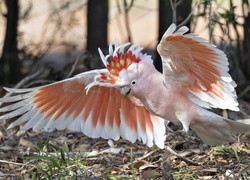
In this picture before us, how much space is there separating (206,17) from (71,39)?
211cm

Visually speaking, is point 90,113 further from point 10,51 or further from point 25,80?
point 10,51

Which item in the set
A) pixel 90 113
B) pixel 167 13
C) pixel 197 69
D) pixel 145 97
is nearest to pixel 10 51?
pixel 167 13

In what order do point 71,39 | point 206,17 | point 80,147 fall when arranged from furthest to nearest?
point 71,39 → point 206,17 → point 80,147

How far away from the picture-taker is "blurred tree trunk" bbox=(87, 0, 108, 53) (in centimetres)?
579

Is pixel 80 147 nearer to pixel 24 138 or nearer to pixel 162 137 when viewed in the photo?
pixel 24 138

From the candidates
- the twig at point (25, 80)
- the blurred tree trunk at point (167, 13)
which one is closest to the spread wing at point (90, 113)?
the twig at point (25, 80)

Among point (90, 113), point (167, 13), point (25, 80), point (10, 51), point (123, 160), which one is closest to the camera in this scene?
point (90, 113)

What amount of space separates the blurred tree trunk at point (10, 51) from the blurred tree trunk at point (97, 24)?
712mm

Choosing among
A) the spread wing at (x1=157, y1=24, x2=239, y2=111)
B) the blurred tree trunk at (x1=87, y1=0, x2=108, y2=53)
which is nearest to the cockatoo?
the spread wing at (x1=157, y1=24, x2=239, y2=111)

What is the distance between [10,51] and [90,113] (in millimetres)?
2392

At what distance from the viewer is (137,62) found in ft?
11.5

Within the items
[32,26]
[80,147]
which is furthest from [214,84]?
[32,26]

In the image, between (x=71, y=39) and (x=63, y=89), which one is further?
(x=71, y=39)

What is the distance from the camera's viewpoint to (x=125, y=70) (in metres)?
3.46
